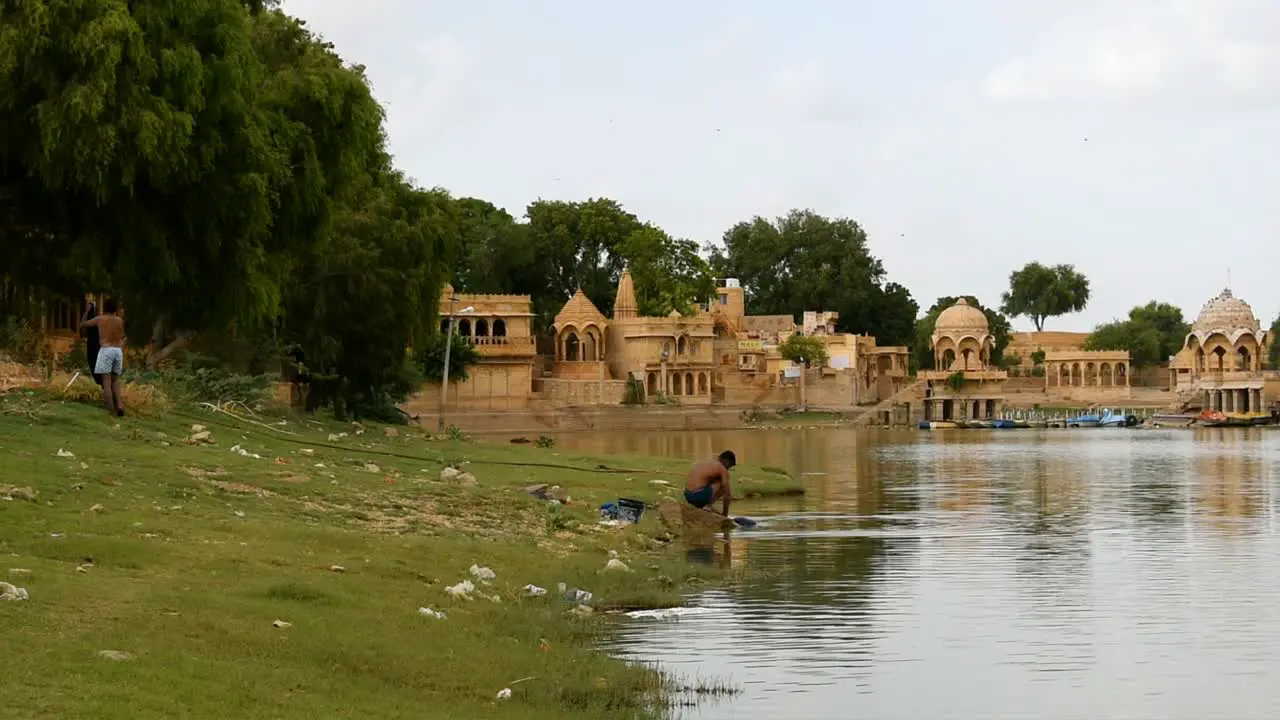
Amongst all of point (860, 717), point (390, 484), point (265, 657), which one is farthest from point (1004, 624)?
point (390, 484)

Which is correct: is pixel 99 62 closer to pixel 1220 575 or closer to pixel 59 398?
pixel 59 398

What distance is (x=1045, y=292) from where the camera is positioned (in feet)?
441

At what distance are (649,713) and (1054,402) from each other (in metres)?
96.6

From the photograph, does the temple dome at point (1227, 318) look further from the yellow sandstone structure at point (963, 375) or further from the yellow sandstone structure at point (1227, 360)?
the yellow sandstone structure at point (963, 375)

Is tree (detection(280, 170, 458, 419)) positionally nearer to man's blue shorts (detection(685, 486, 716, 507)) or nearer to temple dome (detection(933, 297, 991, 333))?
man's blue shorts (detection(685, 486, 716, 507))

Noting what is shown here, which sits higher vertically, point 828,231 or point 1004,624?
point 828,231

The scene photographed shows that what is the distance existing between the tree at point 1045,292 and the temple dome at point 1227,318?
30507 mm

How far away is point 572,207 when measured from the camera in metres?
93.5

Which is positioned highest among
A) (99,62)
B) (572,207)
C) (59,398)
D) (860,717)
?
(572,207)

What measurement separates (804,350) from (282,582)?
8495 cm

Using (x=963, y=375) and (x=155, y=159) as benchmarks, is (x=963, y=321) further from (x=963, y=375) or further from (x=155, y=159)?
(x=155, y=159)

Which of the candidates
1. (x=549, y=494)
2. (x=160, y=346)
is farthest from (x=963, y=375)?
(x=549, y=494)

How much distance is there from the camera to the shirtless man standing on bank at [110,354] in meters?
Answer: 21.0

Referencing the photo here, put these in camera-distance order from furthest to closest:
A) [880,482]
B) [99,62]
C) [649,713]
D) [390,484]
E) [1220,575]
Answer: [880,482] → [390,484] → [99,62] → [1220,575] → [649,713]
